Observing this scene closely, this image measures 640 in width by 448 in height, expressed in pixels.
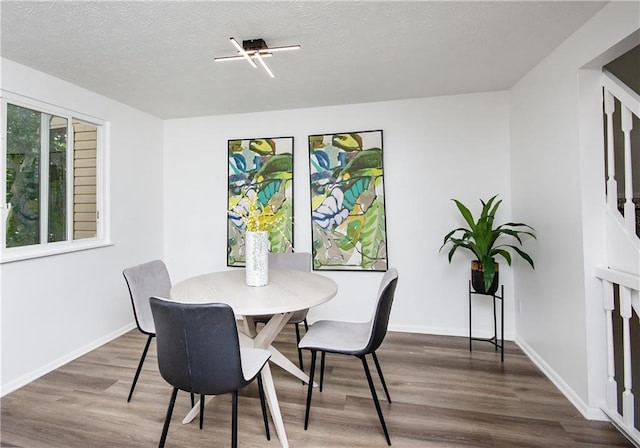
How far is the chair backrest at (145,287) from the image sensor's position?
7.32 ft

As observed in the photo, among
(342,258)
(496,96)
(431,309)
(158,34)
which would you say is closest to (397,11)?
(158,34)

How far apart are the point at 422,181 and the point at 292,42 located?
1.91 metres

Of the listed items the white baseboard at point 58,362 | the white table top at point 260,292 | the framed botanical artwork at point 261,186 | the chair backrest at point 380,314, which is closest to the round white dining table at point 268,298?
the white table top at point 260,292

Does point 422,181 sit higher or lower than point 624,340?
higher

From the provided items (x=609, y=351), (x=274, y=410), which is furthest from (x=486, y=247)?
(x=274, y=410)

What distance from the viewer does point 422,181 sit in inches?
134

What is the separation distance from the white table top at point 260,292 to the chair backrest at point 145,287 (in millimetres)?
359

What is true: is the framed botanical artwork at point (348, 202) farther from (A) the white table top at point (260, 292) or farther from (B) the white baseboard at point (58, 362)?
(B) the white baseboard at point (58, 362)

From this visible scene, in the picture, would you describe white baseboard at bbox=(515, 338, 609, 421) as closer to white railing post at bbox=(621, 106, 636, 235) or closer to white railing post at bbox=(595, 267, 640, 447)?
white railing post at bbox=(595, 267, 640, 447)

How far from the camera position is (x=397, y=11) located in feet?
6.18

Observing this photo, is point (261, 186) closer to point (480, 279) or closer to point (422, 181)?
point (422, 181)

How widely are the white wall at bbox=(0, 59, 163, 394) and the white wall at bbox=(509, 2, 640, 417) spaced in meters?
3.95

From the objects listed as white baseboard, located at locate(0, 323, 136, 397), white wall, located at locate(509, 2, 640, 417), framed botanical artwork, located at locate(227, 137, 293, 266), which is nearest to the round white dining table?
framed botanical artwork, located at locate(227, 137, 293, 266)

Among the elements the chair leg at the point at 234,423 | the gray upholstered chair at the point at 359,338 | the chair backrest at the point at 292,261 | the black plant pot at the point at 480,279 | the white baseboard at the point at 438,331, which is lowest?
the white baseboard at the point at 438,331
